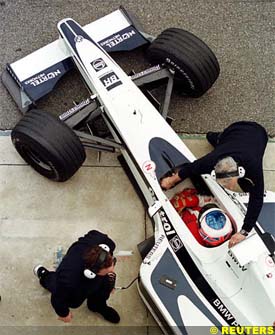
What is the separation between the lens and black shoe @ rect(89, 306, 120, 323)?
217 inches

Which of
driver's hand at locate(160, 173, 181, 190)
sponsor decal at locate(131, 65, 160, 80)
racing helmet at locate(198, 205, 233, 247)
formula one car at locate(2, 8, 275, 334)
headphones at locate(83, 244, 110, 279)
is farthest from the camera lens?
sponsor decal at locate(131, 65, 160, 80)

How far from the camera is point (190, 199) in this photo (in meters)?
5.51

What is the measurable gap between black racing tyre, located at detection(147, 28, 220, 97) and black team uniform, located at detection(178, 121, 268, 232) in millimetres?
981

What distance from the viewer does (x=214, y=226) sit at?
202 inches

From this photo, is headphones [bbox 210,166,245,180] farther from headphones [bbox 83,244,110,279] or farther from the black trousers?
the black trousers

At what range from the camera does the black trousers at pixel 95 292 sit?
507cm

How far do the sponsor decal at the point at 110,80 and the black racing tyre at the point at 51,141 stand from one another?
2.03 ft

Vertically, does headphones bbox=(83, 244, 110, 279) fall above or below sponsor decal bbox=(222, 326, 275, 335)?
above

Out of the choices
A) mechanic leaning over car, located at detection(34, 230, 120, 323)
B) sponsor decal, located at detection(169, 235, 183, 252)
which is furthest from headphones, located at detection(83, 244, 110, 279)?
sponsor decal, located at detection(169, 235, 183, 252)

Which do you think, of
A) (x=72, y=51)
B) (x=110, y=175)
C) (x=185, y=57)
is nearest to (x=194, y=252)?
(x=110, y=175)

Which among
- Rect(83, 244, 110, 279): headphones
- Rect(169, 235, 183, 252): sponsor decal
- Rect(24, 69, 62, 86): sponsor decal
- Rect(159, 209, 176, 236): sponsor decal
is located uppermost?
Rect(24, 69, 62, 86): sponsor decal

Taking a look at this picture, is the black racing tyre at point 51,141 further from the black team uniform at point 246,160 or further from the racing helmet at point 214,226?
the racing helmet at point 214,226

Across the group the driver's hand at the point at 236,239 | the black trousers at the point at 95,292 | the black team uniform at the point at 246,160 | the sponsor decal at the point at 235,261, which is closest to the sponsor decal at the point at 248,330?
the sponsor decal at the point at 235,261

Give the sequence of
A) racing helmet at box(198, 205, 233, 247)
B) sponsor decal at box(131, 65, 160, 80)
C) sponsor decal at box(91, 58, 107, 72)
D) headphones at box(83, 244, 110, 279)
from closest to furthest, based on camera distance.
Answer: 1. headphones at box(83, 244, 110, 279)
2. racing helmet at box(198, 205, 233, 247)
3. sponsor decal at box(91, 58, 107, 72)
4. sponsor decal at box(131, 65, 160, 80)
